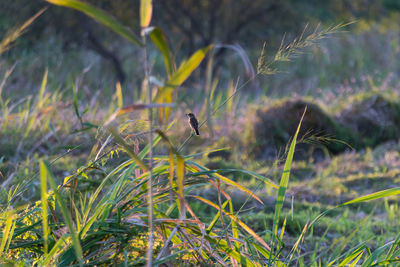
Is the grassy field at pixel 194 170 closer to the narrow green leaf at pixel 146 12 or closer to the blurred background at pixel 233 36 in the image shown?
the narrow green leaf at pixel 146 12

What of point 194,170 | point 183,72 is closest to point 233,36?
point 194,170

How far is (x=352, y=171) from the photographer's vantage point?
4195mm

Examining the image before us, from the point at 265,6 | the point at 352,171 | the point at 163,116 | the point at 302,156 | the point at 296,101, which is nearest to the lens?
the point at 163,116

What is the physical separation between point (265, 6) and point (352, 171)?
26.3 ft

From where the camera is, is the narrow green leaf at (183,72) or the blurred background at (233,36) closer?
the narrow green leaf at (183,72)

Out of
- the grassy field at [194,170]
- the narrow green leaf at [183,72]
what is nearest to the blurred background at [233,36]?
the grassy field at [194,170]

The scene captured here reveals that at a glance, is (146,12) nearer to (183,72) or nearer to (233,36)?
(183,72)

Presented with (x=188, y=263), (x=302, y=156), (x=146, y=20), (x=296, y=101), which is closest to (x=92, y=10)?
(x=146, y=20)

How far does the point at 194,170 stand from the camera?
158 cm

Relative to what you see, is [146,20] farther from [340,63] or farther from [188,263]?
[340,63]

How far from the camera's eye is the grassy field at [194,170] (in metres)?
1.28

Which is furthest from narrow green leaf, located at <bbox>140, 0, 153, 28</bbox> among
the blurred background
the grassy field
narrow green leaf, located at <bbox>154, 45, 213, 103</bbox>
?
the blurred background

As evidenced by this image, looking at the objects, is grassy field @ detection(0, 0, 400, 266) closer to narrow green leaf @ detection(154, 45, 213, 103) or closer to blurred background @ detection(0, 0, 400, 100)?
narrow green leaf @ detection(154, 45, 213, 103)

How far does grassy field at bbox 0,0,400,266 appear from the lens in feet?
4.20
